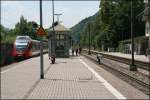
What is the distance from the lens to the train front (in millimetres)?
52894

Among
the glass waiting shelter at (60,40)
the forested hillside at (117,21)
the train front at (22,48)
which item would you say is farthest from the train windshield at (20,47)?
the forested hillside at (117,21)

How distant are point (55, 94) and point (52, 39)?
35268mm

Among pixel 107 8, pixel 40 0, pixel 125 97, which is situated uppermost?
pixel 107 8

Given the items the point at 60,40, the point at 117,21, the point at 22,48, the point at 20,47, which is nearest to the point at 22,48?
the point at 22,48

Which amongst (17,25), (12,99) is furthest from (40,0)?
(17,25)

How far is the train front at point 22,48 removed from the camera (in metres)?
52.9

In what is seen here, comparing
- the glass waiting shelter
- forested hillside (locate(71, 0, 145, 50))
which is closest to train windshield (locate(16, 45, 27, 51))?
the glass waiting shelter

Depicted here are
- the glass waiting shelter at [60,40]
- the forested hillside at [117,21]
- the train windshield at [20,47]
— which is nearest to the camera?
the glass waiting shelter at [60,40]

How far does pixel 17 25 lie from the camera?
456ft

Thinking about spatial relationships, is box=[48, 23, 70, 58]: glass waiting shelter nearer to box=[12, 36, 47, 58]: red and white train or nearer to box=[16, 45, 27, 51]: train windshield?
box=[12, 36, 47, 58]: red and white train

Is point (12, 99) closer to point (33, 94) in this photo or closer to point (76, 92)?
point (33, 94)

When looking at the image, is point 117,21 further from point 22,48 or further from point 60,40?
point 60,40

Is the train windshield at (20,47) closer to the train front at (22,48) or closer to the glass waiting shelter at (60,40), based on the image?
the train front at (22,48)

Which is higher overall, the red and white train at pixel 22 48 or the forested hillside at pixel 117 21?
the forested hillside at pixel 117 21
